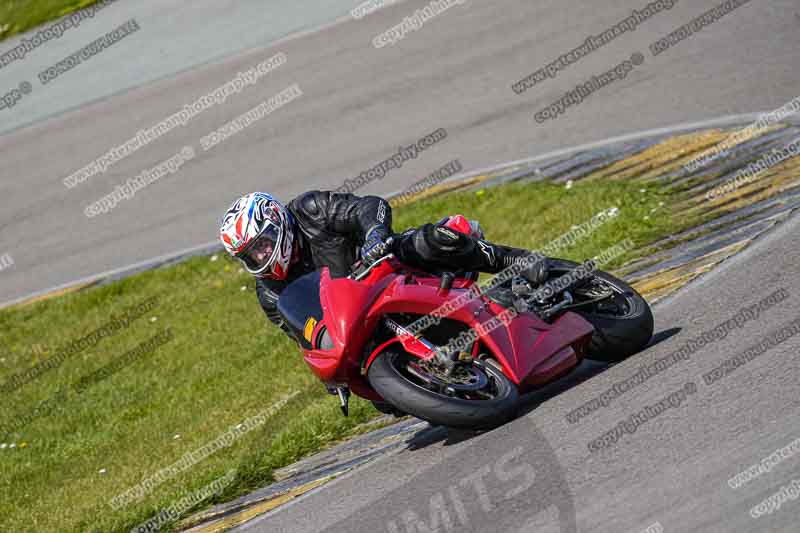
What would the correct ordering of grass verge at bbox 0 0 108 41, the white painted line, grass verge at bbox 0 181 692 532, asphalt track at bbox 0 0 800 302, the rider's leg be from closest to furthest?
the rider's leg → grass verge at bbox 0 181 692 532 → the white painted line → asphalt track at bbox 0 0 800 302 → grass verge at bbox 0 0 108 41

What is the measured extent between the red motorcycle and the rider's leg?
0.26 feet

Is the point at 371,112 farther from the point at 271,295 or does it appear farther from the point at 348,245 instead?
the point at 271,295

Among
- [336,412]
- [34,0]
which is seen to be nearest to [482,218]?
[336,412]

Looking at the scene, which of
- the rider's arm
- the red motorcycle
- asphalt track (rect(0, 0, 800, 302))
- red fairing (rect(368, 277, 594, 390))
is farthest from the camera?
asphalt track (rect(0, 0, 800, 302))

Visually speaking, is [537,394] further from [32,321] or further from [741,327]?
[32,321]

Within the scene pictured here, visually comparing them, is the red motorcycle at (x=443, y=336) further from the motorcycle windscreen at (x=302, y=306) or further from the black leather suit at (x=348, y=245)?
the black leather suit at (x=348, y=245)

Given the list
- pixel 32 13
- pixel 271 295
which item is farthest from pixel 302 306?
pixel 32 13

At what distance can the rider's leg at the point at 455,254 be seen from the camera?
6441mm

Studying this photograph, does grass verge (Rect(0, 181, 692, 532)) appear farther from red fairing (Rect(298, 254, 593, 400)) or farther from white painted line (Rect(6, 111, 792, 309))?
red fairing (Rect(298, 254, 593, 400))

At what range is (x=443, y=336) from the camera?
246 inches

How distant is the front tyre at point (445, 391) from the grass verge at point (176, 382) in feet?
7.12

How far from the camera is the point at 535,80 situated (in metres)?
14.0

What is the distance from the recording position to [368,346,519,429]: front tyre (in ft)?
18.6

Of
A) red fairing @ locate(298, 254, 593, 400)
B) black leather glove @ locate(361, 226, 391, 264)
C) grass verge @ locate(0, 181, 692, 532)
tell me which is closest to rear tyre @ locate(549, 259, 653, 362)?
red fairing @ locate(298, 254, 593, 400)
